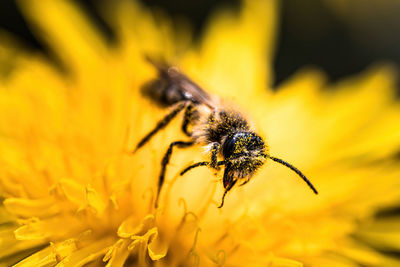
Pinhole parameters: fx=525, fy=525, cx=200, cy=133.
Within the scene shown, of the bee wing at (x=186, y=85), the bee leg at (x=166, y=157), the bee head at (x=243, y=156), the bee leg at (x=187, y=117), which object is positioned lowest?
the bee leg at (x=166, y=157)

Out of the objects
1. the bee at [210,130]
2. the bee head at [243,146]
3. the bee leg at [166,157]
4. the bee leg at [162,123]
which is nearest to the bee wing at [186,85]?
the bee at [210,130]

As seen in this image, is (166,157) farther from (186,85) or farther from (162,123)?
(186,85)

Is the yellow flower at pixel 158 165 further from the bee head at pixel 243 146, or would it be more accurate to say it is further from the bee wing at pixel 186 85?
the bee head at pixel 243 146

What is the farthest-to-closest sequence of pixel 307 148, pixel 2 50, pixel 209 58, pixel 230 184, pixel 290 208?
1. pixel 209 58
2. pixel 2 50
3. pixel 307 148
4. pixel 290 208
5. pixel 230 184

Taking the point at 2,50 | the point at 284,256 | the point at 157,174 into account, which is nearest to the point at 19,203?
the point at 157,174

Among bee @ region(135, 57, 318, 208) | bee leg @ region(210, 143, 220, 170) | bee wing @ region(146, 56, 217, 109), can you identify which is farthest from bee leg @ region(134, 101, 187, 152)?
bee leg @ region(210, 143, 220, 170)

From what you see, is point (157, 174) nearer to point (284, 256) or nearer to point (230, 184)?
point (230, 184)
